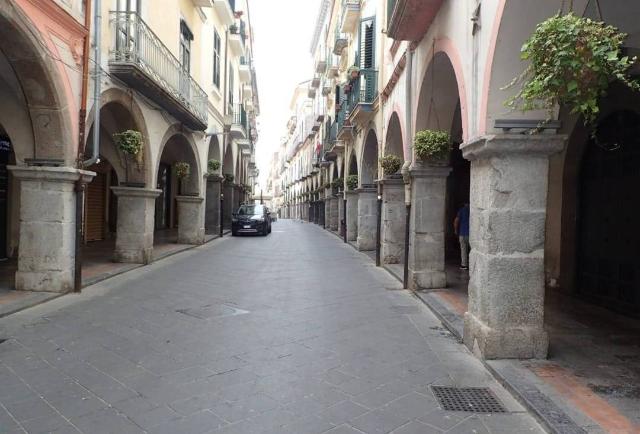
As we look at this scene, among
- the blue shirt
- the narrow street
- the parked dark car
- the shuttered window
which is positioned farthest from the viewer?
the parked dark car

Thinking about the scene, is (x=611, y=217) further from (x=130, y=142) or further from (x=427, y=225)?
(x=130, y=142)

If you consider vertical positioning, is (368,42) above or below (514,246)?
above

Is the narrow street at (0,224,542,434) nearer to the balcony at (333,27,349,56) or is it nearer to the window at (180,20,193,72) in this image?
the window at (180,20,193,72)

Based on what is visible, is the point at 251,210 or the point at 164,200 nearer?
the point at 164,200

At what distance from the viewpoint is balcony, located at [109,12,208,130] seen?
9766 millimetres

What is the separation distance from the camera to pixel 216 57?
2042 centimetres

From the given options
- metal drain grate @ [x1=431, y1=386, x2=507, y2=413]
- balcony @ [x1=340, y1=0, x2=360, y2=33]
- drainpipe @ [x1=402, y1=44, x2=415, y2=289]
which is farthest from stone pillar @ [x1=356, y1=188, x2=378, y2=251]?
metal drain grate @ [x1=431, y1=386, x2=507, y2=413]

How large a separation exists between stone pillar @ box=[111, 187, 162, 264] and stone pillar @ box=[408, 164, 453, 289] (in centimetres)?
642

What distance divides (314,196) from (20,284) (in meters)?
35.3

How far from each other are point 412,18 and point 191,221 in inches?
464

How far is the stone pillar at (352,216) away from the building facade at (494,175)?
10.4ft

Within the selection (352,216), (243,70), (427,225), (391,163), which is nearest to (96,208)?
(352,216)

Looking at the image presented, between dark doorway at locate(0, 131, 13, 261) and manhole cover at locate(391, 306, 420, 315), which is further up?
dark doorway at locate(0, 131, 13, 261)

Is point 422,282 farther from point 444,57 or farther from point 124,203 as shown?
point 124,203
